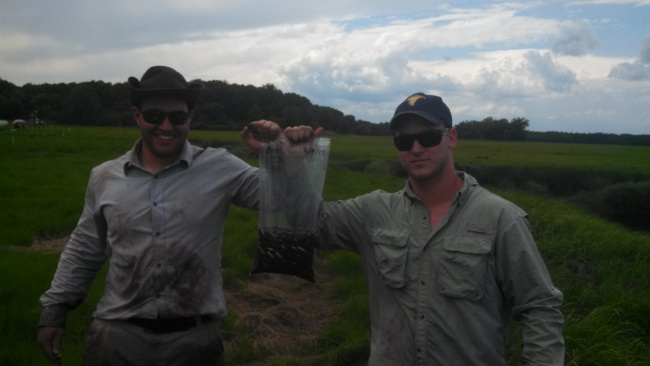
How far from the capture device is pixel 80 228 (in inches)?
112

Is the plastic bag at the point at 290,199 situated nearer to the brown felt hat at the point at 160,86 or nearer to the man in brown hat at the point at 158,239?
the man in brown hat at the point at 158,239

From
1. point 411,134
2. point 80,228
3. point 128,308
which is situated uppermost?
point 411,134

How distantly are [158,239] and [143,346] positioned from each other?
1.82ft

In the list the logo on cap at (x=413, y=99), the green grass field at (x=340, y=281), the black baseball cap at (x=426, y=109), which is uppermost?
the logo on cap at (x=413, y=99)

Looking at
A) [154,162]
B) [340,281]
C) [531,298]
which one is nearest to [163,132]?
[154,162]

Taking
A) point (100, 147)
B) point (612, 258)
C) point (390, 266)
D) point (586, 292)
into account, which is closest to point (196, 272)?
point (390, 266)

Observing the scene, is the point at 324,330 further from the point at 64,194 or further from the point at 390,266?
the point at 64,194

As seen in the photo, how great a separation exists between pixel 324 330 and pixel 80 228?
3.92 metres

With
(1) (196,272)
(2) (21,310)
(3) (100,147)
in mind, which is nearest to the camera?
(1) (196,272)

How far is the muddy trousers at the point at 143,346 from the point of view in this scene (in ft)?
8.54

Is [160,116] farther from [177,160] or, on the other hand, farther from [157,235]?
[157,235]

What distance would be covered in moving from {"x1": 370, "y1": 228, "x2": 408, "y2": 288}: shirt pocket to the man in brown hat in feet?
2.43

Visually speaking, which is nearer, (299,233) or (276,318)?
(299,233)

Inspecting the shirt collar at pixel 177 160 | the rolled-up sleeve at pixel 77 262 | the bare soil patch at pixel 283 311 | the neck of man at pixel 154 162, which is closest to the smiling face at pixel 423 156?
the shirt collar at pixel 177 160
